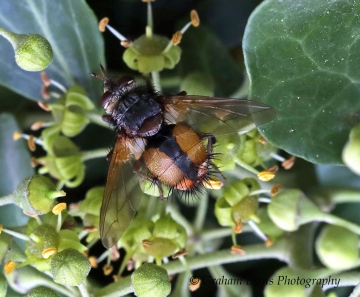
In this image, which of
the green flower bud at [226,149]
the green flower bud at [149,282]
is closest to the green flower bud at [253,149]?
the green flower bud at [226,149]

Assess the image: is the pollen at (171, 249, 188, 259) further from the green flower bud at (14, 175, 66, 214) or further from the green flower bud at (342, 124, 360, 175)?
the green flower bud at (342, 124, 360, 175)

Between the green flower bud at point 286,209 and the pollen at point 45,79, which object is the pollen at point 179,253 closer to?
the green flower bud at point 286,209

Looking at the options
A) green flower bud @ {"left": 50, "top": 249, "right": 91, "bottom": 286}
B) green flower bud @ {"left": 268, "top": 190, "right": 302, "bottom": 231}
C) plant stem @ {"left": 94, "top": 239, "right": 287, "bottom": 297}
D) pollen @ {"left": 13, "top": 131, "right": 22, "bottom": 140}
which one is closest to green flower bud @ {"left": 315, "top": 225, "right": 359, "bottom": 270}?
green flower bud @ {"left": 268, "top": 190, "right": 302, "bottom": 231}

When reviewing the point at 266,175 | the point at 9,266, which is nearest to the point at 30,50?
the point at 9,266

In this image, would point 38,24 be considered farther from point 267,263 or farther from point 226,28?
point 267,263

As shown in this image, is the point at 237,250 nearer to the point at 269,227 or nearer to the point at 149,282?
the point at 269,227
